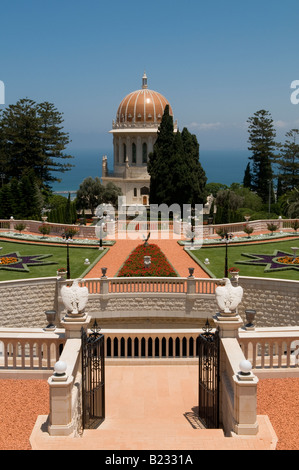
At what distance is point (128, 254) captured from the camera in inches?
1454

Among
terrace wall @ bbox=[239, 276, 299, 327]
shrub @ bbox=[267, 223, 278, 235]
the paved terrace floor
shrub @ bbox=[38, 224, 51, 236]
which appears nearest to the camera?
the paved terrace floor

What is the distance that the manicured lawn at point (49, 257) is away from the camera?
30828mm

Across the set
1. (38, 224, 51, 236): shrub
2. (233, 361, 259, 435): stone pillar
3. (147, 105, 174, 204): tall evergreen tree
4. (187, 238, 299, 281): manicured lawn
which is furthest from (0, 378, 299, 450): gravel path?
(147, 105, 174, 204): tall evergreen tree

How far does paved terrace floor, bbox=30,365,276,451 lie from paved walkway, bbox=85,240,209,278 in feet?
49.9

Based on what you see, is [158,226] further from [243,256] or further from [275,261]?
[275,261]

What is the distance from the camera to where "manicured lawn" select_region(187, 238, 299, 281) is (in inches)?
1208

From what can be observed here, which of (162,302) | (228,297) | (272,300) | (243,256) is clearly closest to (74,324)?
(228,297)

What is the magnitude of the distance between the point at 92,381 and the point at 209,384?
263 centimetres

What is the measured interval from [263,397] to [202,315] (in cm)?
1460

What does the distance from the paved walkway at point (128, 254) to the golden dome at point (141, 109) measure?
152 ft

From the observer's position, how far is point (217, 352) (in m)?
12.7

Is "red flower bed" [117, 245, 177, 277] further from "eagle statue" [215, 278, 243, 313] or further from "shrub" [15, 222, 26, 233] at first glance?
"eagle statue" [215, 278, 243, 313]
